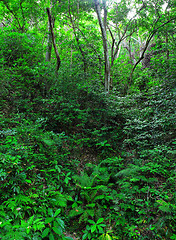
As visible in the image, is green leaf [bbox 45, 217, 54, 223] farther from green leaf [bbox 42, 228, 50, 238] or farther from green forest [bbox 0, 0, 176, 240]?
green leaf [bbox 42, 228, 50, 238]

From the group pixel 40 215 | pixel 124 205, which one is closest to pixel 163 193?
pixel 124 205

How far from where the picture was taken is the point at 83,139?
533cm

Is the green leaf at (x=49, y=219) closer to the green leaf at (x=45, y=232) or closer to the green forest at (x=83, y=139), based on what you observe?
the green forest at (x=83, y=139)

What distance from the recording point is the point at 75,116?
586 centimetres

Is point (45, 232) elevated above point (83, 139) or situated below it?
below

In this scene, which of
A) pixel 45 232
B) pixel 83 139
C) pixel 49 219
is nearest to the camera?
pixel 45 232

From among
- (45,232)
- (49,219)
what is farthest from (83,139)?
(45,232)

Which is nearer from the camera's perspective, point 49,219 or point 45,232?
point 45,232

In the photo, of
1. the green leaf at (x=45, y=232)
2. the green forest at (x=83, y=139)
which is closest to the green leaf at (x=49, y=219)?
the green forest at (x=83, y=139)

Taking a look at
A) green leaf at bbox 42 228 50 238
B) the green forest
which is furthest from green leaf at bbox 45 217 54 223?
green leaf at bbox 42 228 50 238

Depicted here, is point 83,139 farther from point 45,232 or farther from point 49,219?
point 45,232

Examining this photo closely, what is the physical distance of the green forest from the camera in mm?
3012

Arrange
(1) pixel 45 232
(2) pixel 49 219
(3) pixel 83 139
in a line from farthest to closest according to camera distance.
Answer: (3) pixel 83 139, (2) pixel 49 219, (1) pixel 45 232

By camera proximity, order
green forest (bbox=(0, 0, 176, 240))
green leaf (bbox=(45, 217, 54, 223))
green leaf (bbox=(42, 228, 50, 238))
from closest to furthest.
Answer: green leaf (bbox=(42, 228, 50, 238)), green leaf (bbox=(45, 217, 54, 223)), green forest (bbox=(0, 0, 176, 240))
